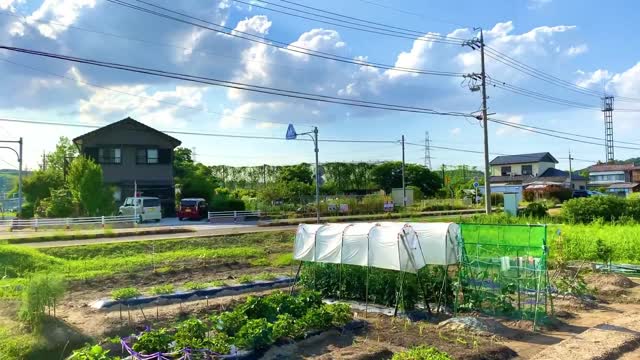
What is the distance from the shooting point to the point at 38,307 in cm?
784

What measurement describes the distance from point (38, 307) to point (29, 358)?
0.83 m

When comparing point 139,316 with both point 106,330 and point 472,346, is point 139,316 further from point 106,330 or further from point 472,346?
point 472,346

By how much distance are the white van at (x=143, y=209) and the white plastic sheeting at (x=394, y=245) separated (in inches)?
962

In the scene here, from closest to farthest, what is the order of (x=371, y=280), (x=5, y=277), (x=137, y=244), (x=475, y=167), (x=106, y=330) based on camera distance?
(x=106, y=330), (x=371, y=280), (x=5, y=277), (x=137, y=244), (x=475, y=167)

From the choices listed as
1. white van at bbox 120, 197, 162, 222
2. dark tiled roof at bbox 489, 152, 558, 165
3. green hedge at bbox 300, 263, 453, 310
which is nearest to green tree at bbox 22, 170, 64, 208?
white van at bbox 120, 197, 162, 222

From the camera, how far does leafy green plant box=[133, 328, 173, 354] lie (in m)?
6.25

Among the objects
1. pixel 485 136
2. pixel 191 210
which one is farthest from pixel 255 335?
pixel 191 210

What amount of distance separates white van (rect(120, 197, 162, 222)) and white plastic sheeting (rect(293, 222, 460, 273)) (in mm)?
24429

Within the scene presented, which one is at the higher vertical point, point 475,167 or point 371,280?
point 475,167

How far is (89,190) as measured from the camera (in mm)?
31547

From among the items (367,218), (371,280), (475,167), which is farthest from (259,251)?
(475,167)

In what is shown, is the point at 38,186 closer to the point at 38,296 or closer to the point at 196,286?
the point at 196,286

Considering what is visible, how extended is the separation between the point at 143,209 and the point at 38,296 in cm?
2563

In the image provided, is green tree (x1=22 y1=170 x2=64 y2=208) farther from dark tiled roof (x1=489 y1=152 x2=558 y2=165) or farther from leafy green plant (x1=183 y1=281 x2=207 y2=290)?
dark tiled roof (x1=489 y1=152 x2=558 y2=165)
